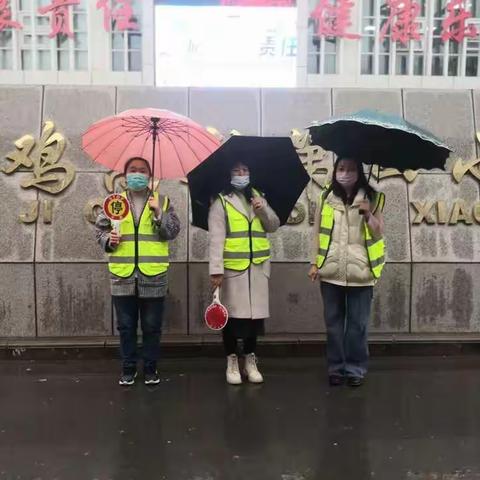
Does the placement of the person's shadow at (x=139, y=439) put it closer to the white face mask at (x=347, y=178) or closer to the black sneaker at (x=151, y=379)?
the black sneaker at (x=151, y=379)

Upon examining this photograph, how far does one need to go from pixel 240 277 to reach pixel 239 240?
268 millimetres

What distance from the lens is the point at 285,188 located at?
4145 mm

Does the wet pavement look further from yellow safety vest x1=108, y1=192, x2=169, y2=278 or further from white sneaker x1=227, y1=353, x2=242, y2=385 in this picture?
Result: yellow safety vest x1=108, y1=192, x2=169, y2=278

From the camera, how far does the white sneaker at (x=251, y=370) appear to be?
4184 millimetres

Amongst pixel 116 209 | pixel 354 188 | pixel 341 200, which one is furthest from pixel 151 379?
pixel 354 188

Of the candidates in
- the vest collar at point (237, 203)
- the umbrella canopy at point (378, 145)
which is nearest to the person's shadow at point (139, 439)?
the vest collar at point (237, 203)

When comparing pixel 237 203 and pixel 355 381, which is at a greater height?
pixel 237 203

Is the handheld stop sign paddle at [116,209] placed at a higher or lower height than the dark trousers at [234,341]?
higher

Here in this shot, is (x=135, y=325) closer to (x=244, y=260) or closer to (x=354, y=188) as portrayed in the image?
(x=244, y=260)

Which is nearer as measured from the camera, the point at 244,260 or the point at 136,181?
the point at 136,181

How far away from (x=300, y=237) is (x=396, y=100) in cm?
166

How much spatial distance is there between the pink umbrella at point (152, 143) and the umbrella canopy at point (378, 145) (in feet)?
2.65

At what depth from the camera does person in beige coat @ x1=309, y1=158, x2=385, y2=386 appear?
398 centimetres

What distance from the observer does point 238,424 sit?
138 inches
